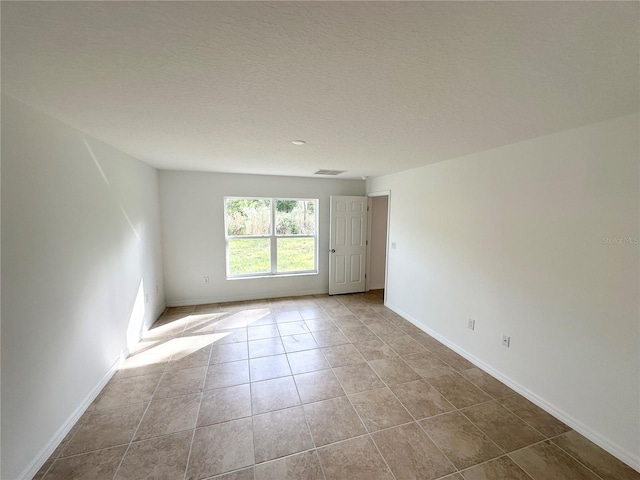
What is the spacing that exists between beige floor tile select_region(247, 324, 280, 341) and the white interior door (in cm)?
175

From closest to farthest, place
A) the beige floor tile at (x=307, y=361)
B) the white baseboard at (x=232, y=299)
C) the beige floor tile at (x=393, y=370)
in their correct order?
the beige floor tile at (x=393, y=370) < the beige floor tile at (x=307, y=361) < the white baseboard at (x=232, y=299)

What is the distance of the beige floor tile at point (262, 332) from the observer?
3404 millimetres

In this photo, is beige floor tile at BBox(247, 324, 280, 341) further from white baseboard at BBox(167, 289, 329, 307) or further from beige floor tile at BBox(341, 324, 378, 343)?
white baseboard at BBox(167, 289, 329, 307)

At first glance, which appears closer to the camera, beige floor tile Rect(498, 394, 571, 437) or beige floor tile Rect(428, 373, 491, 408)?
beige floor tile Rect(498, 394, 571, 437)

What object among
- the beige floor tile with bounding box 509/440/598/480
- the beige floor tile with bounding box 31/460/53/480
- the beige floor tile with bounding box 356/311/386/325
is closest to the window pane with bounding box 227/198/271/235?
the beige floor tile with bounding box 356/311/386/325

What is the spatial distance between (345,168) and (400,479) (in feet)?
11.0

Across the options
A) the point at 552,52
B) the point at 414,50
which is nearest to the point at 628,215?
the point at 552,52

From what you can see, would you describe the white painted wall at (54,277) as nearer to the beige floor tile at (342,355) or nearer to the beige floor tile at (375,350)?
the beige floor tile at (342,355)

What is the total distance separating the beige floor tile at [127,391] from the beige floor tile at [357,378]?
68.3 inches

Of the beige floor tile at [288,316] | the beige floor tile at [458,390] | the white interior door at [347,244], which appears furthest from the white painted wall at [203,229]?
the beige floor tile at [458,390]

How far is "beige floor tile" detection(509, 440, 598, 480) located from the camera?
64.8 inches

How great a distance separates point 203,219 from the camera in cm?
441

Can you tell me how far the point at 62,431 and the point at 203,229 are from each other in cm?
301

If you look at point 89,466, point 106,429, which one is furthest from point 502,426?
point 106,429
